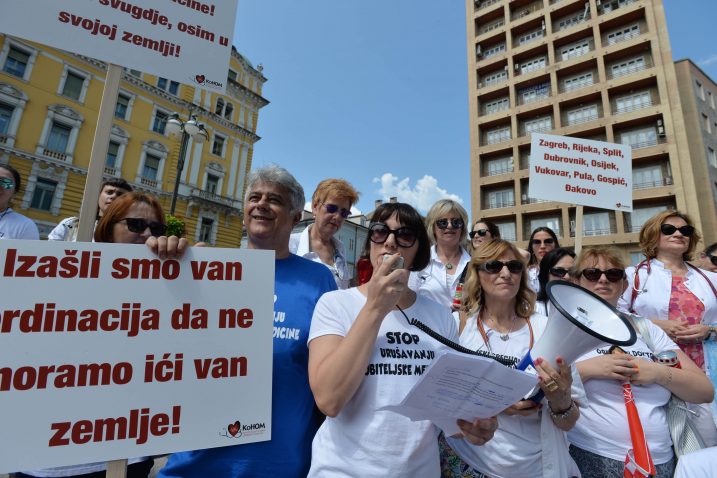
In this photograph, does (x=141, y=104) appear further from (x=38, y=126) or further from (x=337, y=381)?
(x=337, y=381)

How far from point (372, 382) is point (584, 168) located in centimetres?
462

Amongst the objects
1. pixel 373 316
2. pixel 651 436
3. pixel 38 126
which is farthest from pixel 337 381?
pixel 38 126

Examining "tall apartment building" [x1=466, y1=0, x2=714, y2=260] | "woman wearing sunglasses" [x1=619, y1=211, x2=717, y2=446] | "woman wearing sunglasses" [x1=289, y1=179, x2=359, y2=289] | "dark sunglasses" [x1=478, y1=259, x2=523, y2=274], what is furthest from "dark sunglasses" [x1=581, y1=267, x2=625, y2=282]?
"tall apartment building" [x1=466, y1=0, x2=714, y2=260]

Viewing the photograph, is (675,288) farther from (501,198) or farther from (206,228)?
(206,228)

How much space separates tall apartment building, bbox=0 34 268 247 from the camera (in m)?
19.3

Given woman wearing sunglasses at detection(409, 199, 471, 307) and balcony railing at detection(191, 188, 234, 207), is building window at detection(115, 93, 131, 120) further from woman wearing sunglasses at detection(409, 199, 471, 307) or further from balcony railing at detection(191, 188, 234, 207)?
woman wearing sunglasses at detection(409, 199, 471, 307)

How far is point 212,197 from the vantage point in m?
26.7

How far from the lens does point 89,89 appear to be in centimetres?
2212

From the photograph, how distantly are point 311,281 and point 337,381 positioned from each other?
2.49ft

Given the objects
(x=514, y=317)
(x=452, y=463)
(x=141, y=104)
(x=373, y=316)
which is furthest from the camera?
(x=141, y=104)

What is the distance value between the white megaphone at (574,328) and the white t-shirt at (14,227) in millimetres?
4026

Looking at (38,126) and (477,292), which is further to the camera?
(38,126)

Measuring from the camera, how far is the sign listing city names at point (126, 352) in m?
1.18

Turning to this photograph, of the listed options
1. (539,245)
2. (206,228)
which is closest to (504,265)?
(539,245)
